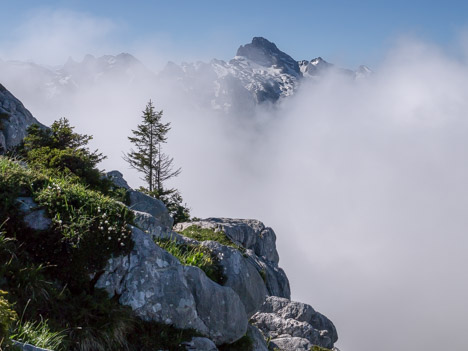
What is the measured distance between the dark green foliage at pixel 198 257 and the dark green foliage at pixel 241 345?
56.6 inches

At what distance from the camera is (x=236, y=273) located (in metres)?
10.7

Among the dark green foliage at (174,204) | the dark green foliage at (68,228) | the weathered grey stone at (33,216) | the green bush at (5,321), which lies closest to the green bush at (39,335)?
the green bush at (5,321)

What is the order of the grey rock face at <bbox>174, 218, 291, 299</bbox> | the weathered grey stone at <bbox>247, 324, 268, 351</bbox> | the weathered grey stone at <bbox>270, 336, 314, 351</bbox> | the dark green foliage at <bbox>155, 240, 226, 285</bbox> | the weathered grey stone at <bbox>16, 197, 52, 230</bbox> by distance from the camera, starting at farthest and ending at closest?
the grey rock face at <bbox>174, 218, 291, 299</bbox>
the weathered grey stone at <bbox>270, 336, 314, 351</bbox>
the weathered grey stone at <bbox>247, 324, 268, 351</bbox>
the dark green foliage at <bbox>155, 240, 226, 285</bbox>
the weathered grey stone at <bbox>16, 197, 52, 230</bbox>

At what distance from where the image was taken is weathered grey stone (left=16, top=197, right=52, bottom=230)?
7371mm

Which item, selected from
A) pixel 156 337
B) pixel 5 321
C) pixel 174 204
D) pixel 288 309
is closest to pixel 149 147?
pixel 174 204

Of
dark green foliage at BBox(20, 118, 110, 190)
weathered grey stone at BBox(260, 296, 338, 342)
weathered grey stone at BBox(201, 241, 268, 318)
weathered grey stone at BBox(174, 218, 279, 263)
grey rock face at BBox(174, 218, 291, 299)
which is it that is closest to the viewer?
weathered grey stone at BBox(201, 241, 268, 318)

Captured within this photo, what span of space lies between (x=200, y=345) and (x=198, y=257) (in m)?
2.84

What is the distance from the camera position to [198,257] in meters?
10.3

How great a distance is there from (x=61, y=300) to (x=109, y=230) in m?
1.46

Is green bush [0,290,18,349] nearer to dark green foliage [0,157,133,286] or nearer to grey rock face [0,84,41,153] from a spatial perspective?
dark green foliage [0,157,133,286]

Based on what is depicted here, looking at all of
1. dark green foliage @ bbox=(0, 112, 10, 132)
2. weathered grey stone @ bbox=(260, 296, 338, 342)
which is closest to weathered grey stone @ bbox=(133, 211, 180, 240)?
dark green foliage @ bbox=(0, 112, 10, 132)

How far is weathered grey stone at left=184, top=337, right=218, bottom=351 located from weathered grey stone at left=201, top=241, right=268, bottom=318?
247 centimetres

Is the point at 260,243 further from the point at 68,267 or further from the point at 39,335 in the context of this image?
the point at 39,335

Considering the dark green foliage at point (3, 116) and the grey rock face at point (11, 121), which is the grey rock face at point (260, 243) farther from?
the dark green foliage at point (3, 116)
